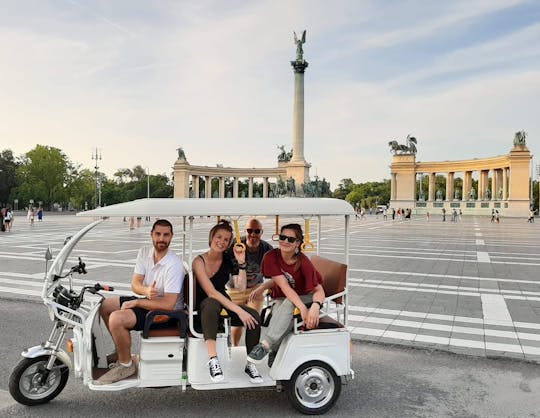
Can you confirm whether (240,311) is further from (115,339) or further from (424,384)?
(424,384)

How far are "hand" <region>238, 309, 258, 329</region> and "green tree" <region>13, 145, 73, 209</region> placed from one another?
9086 cm

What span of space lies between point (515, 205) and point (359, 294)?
245ft

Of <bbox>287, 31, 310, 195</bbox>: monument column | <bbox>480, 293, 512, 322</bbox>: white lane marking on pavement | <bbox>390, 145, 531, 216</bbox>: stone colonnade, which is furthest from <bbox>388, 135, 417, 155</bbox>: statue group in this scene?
<bbox>480, 293, 512, 322</bbox>: white lane marking on pavement

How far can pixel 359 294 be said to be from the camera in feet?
34.1

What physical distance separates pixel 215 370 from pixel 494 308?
6.74m

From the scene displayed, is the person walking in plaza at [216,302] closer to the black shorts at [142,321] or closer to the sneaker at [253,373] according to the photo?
the sneaker at [253,373]

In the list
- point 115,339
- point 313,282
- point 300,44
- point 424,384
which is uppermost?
point 300,44

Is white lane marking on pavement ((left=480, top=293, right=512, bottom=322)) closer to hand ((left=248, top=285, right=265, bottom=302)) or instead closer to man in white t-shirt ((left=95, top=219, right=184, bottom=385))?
hand ((left=248, top=285, right=265, bottom=302))

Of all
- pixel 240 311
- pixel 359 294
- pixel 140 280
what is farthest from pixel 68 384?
pixel 359 294

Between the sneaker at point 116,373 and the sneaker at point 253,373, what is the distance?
3.48 ft

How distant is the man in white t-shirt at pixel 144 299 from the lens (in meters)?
4.41

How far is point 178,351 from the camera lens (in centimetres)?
443

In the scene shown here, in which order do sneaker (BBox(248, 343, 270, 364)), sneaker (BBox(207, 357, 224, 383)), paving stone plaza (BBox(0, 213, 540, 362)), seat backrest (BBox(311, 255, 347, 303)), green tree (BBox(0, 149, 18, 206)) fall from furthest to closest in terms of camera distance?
green tree (BBox(0, 149, 18, 206)), paving stone plaza (BBox(0, 213, 540, 362)), seat backrest (BBox(311, 255, 347, 303)), sneaker (BBox(248, 343, 270, 364)), sneaker (BBox(207, 357, 224, 383))

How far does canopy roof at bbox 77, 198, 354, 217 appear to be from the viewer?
4.34m
